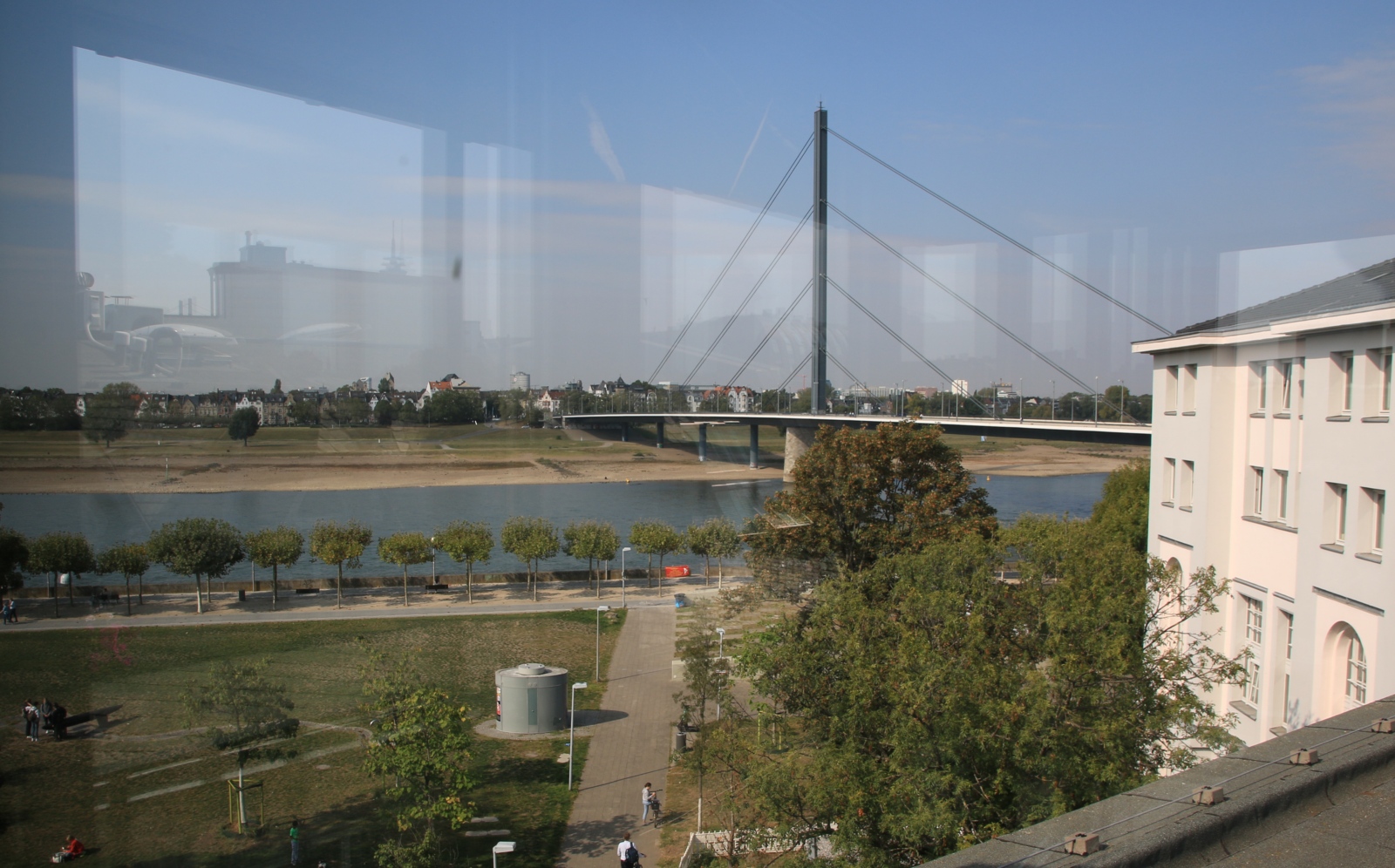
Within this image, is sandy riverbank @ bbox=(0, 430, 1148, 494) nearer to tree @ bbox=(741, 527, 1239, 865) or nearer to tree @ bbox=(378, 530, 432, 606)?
tree @ bbox=(378, 530, 432, 606)

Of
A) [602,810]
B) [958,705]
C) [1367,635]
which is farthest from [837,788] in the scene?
[602,810]

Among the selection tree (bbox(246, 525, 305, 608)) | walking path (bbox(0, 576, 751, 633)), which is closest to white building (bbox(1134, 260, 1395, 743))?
walking path (bbox(0, 576, 751, 633))

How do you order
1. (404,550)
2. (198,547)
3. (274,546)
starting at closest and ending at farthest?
1. (198,547)
2. (274,546)
3. (404,550)

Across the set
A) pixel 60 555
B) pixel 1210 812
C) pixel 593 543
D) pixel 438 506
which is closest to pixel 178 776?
pixel 60 555

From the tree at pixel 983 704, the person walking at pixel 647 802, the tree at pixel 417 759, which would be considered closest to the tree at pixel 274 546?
the tree at pixel 417 759

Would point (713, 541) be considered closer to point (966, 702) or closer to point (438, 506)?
point (438, 506)
